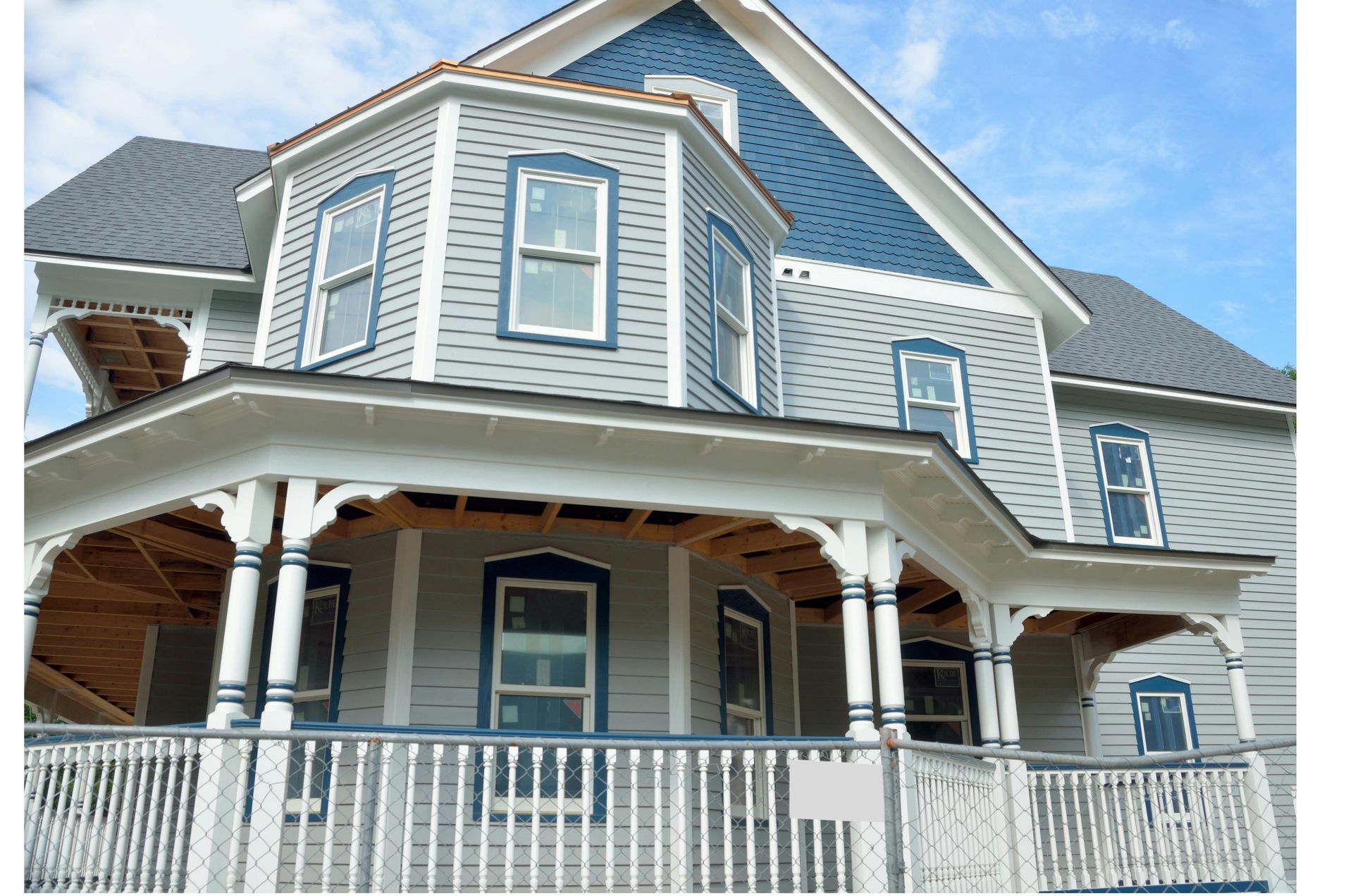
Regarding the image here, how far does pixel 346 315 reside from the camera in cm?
936

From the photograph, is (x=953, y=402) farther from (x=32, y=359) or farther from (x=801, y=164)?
(x=32, y=359)

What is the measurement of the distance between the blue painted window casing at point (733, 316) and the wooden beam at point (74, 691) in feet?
33.1

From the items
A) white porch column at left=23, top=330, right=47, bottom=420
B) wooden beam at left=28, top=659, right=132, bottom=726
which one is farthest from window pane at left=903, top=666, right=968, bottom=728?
wooden beam at left=28, top=659, right=132, bottom=726

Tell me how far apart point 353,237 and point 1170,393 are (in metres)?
11.9

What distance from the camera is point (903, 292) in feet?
44.2

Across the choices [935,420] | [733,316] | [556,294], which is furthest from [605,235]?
[935,420]

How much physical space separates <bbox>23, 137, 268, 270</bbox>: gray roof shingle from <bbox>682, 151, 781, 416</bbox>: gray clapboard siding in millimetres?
5616

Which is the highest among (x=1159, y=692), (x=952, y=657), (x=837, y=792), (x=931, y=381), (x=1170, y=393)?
(x=1170, y=393)

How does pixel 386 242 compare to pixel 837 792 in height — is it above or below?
above

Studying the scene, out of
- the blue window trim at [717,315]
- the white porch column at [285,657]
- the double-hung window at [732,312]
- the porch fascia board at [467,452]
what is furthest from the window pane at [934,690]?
the white porch column at [285,657]

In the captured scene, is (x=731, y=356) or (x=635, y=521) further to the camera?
(x=731, y=356)

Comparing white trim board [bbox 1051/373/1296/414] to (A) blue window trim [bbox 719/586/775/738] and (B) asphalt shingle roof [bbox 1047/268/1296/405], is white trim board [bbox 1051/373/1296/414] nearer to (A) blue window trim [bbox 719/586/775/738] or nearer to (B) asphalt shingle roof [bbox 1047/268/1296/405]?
(B) asphalt shingle roof [bbox 1047/268/1296/405]

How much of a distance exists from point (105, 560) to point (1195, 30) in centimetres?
1551
